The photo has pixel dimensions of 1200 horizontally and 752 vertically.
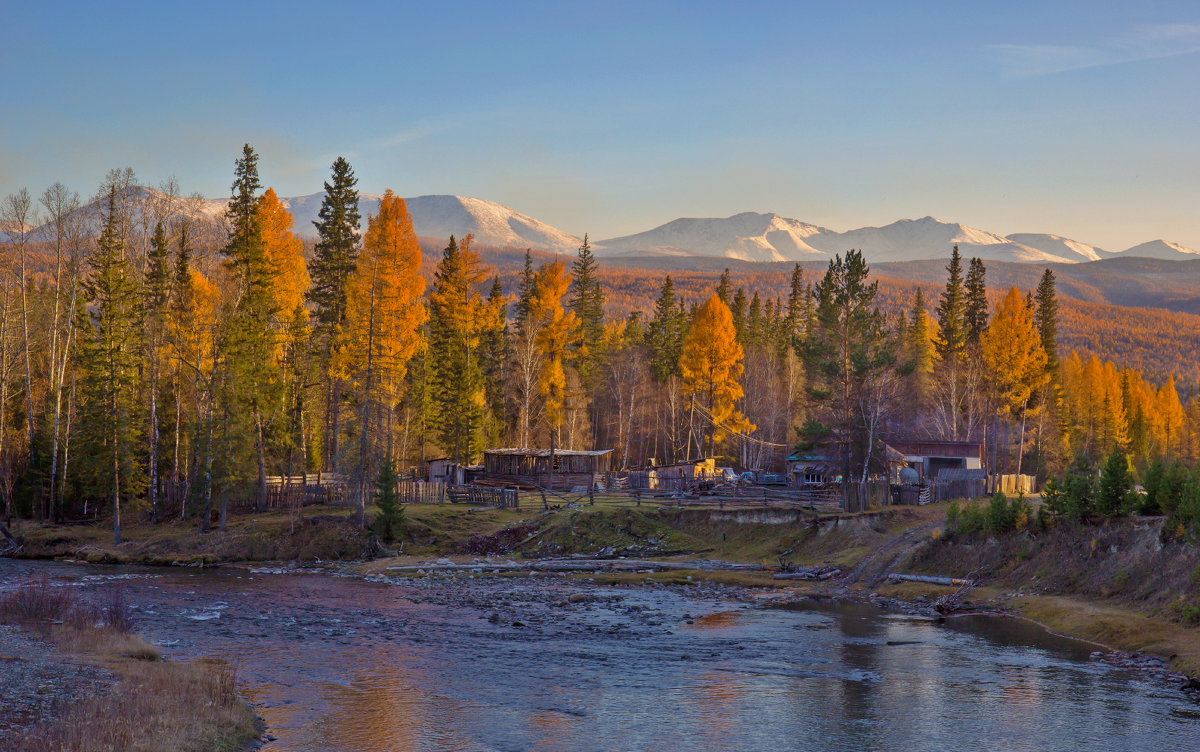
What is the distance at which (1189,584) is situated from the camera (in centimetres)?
2812

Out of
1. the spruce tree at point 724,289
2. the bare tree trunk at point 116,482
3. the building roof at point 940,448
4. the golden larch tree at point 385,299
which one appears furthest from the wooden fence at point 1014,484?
the bare tree trunk at point 116,482

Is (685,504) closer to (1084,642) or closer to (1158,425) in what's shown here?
(1084,642)

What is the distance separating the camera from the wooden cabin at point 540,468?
207ft

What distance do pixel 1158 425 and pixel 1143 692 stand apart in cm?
10062

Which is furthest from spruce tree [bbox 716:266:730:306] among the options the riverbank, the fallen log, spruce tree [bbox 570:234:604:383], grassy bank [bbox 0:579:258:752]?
grassy bank [bbox 0:579:258:752]

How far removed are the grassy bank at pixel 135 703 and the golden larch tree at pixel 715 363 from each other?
4955 centimetres

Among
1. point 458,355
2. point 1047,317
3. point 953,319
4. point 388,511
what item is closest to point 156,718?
point 388,511

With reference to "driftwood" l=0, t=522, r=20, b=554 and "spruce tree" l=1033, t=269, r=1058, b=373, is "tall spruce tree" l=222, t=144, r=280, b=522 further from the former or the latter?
"spruce tree" l=1033, t=269, r=1058, b=373

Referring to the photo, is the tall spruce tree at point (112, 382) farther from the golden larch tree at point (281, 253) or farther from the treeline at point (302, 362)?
the golden larch tree at point (281, 253)

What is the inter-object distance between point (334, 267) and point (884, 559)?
37.5m

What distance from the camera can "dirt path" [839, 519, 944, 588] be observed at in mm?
38656

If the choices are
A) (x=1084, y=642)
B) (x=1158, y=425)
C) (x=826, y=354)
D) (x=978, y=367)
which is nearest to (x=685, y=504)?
(x=826, y=354)

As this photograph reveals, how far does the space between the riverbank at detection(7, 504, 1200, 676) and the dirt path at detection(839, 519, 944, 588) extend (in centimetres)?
7

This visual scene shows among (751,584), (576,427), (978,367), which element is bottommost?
(751,584)
